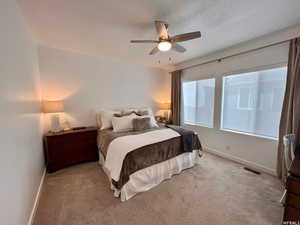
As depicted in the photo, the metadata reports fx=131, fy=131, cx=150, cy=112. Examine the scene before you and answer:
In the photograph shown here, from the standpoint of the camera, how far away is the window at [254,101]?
2.38 m

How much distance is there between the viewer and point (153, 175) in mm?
2098

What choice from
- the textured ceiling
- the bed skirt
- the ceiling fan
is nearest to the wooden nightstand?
the bed skirt

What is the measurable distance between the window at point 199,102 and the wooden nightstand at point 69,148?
2773 mm

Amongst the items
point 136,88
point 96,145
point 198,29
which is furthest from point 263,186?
point 136,88

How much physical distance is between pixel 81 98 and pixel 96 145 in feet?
3.88

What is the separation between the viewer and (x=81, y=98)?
10.3 ft

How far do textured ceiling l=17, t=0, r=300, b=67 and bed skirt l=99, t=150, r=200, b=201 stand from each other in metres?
2.19

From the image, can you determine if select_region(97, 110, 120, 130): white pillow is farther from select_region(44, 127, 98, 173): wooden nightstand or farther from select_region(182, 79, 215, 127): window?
select_region(182, 79, 215, 127): window

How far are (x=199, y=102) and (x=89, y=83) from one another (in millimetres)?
3011

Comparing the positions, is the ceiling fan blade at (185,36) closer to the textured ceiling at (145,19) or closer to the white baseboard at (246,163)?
the textured ceiling at (145,19)

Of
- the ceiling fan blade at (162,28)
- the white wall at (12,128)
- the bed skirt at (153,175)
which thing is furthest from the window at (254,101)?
the white wall at (12,128)

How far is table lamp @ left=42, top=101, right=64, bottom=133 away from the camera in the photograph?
2506mm

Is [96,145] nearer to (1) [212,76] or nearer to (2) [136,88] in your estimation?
(2) [136,88]

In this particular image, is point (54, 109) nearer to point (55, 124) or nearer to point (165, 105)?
point (55, 124)
